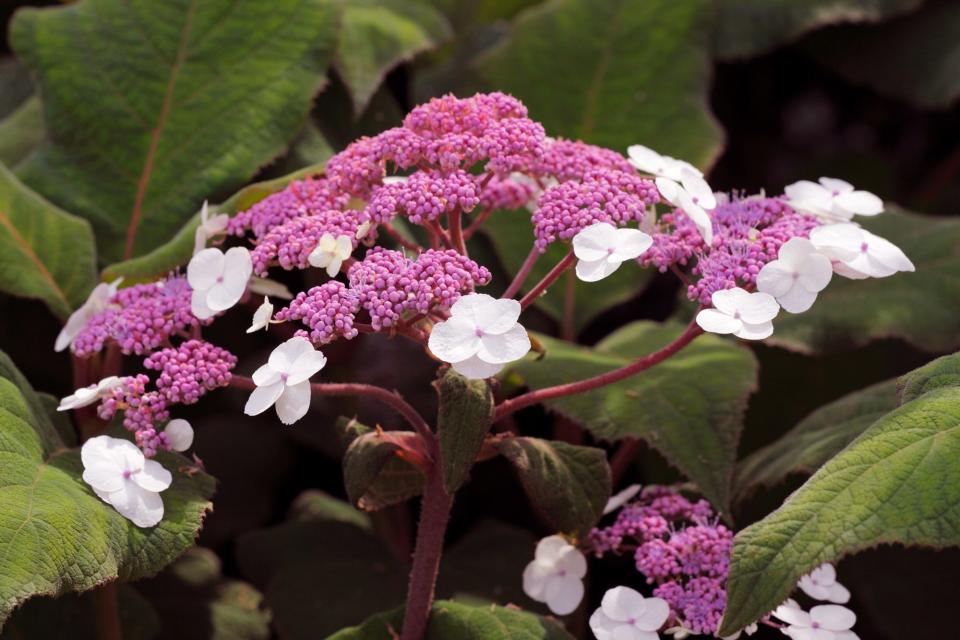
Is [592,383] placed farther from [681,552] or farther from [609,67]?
[609,67]

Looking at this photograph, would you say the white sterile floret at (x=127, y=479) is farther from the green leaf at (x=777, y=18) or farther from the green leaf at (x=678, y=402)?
the green leaf at (x=777, y=18)

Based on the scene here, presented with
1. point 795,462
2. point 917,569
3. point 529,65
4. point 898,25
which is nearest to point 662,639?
point 917,569

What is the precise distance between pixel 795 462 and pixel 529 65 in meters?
0.65

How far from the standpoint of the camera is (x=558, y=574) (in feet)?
2.94

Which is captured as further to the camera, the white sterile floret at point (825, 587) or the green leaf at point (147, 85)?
the green leaf at point (147, 85)

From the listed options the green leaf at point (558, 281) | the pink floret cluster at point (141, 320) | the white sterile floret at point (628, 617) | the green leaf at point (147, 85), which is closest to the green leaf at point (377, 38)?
the green leaf at point (147, 85)

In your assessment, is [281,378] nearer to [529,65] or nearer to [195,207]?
[195,207]

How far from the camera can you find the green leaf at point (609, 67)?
135 cm

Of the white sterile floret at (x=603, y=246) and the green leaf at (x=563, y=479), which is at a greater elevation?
the white sterile floret at (x=603, y=246)

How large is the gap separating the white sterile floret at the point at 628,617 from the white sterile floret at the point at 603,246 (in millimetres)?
226

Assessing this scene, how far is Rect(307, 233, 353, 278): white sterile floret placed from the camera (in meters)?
0.77

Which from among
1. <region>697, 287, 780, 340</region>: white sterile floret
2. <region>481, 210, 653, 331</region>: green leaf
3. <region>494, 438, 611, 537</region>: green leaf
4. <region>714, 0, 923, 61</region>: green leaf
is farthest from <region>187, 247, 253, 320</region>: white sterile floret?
<region>714, 0, 923, 61</region>: green leaf

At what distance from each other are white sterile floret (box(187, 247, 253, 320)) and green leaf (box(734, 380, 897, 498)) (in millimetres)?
446

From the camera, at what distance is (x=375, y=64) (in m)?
1.30
